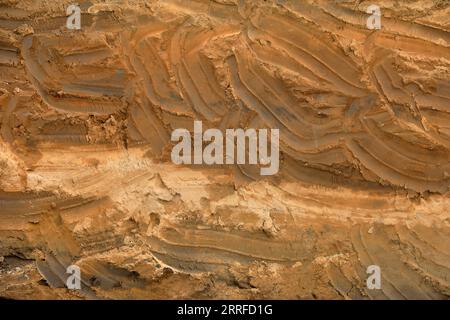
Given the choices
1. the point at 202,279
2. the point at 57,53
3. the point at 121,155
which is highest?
the point at 57,53

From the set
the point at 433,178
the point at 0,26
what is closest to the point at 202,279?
the point at 433,178

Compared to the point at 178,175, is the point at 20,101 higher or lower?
higher

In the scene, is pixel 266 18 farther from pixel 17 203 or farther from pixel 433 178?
pixel 17 203

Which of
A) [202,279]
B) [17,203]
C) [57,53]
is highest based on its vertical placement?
[57,53]

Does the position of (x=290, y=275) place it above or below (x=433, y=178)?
below

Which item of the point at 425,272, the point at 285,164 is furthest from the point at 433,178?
the point at 285,164

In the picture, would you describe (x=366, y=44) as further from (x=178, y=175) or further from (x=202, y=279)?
(x=202, y=279)
